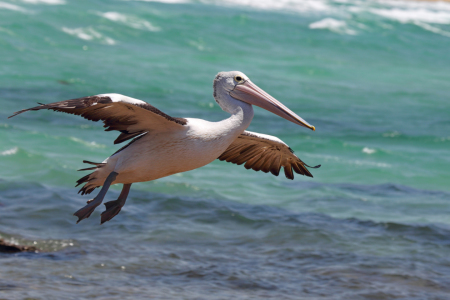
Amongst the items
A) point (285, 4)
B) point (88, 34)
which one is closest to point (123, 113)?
point (88, 34)

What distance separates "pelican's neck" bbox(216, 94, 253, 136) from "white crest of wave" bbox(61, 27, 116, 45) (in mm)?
25373

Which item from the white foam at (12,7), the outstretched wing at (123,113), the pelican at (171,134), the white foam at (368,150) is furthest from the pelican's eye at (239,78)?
the white foam at (12,7)

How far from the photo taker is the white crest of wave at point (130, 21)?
34.5 meters

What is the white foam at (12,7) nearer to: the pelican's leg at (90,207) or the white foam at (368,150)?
the white foam at (368,150)

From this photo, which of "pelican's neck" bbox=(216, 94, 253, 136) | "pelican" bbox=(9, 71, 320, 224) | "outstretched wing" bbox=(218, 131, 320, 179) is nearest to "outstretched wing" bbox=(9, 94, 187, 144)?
"pelican" bbox=(9, 71, 320, 224)

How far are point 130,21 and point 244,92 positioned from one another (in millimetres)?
→ 29706

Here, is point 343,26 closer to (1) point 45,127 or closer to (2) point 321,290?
(1) point 45,127

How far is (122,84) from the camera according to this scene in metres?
23.1

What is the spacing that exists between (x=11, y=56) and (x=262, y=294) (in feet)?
64.6

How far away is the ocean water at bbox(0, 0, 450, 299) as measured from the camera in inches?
357

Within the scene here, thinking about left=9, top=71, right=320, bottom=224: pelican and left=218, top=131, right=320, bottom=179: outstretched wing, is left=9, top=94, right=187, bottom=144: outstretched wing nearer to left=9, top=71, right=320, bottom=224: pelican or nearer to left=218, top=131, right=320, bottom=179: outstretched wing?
left=9, top=71, right=320, bottom=224: pelican

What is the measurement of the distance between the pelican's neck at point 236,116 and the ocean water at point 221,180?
119 inches

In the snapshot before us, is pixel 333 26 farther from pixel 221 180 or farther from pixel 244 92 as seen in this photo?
pixel 244 92

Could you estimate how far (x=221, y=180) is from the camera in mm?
14430
